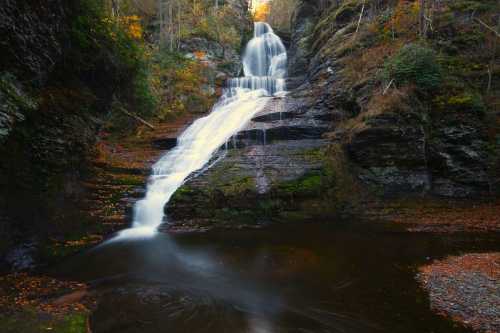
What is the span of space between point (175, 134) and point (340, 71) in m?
9.95

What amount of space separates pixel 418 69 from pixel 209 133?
1039 cm

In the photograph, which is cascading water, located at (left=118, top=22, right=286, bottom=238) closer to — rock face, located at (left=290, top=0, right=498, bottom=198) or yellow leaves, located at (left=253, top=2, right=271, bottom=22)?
rock face, located at (left=290, top=0, right=498, bottom=198)

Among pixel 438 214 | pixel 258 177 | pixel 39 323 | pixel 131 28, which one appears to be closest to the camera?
pixel 39 323

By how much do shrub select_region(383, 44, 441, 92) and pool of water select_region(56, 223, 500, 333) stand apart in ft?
22.6

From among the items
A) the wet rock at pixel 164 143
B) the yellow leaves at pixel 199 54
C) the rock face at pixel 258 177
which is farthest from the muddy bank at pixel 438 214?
the yellow leaves at pixel 199 54

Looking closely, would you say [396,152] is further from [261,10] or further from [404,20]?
[261,10]

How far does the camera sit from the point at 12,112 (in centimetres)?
748

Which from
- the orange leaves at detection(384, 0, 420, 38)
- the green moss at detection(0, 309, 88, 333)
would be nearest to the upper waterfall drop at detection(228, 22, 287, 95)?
the orange leaves at detection(384, 0, 420, 38)

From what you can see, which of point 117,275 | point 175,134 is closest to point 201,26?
point 175,134

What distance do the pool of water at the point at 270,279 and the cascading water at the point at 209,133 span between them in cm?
182

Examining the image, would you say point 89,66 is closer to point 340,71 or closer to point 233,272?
point 233,272

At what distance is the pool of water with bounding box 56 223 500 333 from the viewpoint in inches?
219

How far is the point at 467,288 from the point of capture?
21.0 ft

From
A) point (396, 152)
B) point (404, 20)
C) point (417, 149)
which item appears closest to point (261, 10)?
point (404, 20)
